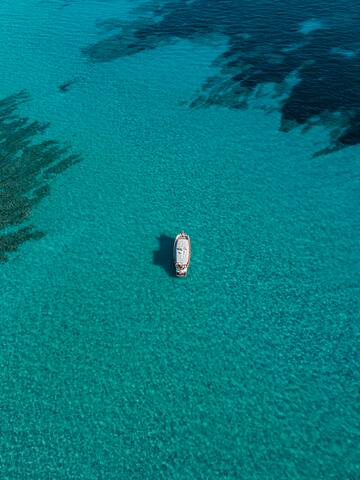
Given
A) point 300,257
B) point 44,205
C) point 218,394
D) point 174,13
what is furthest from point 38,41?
point 218,394

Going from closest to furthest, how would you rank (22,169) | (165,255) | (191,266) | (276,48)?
(191,266)
(165,255)
(22,169)
(276,48)

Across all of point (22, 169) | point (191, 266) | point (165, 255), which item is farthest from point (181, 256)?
point (22, 169)

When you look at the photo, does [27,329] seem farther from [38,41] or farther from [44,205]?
[38,41]

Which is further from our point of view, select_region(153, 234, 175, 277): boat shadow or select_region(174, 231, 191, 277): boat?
select_region(153, 234, 175, 277): boat shadow

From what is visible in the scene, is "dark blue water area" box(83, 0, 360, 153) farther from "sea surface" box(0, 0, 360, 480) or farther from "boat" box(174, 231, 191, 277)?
"boat" box(174, 231, 191, 277)

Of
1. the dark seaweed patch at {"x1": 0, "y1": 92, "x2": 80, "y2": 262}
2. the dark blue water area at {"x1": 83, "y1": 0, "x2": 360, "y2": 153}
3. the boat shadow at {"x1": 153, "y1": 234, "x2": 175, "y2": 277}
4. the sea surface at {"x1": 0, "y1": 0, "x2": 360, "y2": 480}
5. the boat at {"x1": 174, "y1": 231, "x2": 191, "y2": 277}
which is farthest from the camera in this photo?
the dark blue water area at {"x1": 83, "y1": 0, "x2": 360, "y2": 153}

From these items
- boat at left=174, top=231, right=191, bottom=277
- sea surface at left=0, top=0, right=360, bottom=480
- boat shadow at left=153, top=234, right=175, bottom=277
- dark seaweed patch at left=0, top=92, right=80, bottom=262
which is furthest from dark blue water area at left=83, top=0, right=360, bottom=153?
boat at left=174, top=231, right=191, bottom=277

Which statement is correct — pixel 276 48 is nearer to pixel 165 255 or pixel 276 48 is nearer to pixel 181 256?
pixel 165 255

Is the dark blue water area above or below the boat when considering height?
above
